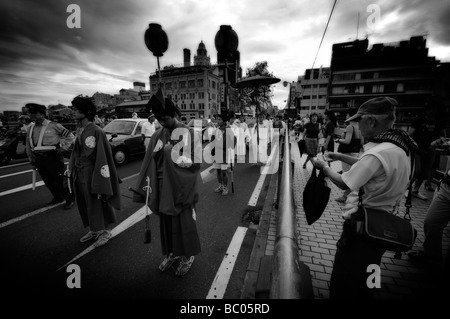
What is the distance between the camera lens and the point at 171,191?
2318 mm

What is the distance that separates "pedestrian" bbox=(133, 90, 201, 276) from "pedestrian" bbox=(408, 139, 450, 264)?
302 cm

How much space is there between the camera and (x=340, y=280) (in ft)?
5.73

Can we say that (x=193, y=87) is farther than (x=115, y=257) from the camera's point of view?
Yes

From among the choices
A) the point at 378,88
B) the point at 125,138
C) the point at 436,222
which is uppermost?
the point at 378,88

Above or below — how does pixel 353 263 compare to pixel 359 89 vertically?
below

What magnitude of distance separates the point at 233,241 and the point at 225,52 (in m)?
3.66

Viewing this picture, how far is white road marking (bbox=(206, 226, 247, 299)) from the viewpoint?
91.8 inches

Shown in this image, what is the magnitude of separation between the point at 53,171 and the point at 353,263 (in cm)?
559

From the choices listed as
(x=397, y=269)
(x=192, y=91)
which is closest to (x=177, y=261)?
(x=397, y=269)

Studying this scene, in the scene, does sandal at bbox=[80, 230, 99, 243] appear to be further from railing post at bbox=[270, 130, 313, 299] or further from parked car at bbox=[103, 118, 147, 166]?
parked car at bbox=[103, 118, 147, 166]
